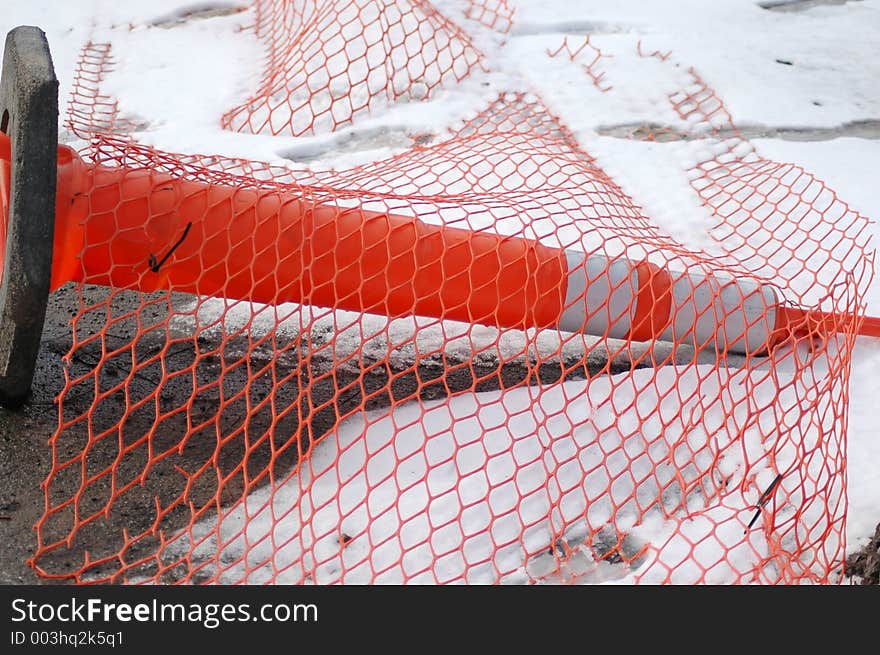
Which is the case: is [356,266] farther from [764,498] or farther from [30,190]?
[764,498]

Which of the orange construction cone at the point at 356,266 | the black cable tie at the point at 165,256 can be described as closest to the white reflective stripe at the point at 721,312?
the orange construction cone at the point at 356,266

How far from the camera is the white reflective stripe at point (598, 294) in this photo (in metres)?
2.10

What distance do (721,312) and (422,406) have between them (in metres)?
0.68

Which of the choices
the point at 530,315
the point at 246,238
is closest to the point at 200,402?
the point at 246,238

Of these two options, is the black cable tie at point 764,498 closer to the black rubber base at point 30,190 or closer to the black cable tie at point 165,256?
the black cable tie at point 165,256

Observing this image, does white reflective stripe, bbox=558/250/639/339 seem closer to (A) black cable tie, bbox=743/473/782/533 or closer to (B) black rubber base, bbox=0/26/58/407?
(A) black cable tie, bbox=743/473/782/533

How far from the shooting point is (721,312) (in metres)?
2.17

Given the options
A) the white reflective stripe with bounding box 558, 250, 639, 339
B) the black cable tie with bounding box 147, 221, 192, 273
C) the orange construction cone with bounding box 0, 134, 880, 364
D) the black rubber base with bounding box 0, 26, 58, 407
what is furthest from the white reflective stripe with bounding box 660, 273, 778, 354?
the black rubber base with bounding box 0, 26, 58, 407

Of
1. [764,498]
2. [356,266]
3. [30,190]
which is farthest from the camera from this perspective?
[356,266]

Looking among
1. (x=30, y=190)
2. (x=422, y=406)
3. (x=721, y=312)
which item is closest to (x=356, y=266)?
(x=422, y=406)

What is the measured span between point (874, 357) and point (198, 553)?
1520mm

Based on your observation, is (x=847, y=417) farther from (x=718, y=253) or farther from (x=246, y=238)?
(x=246, y=238)

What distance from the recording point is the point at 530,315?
6.89 feet
